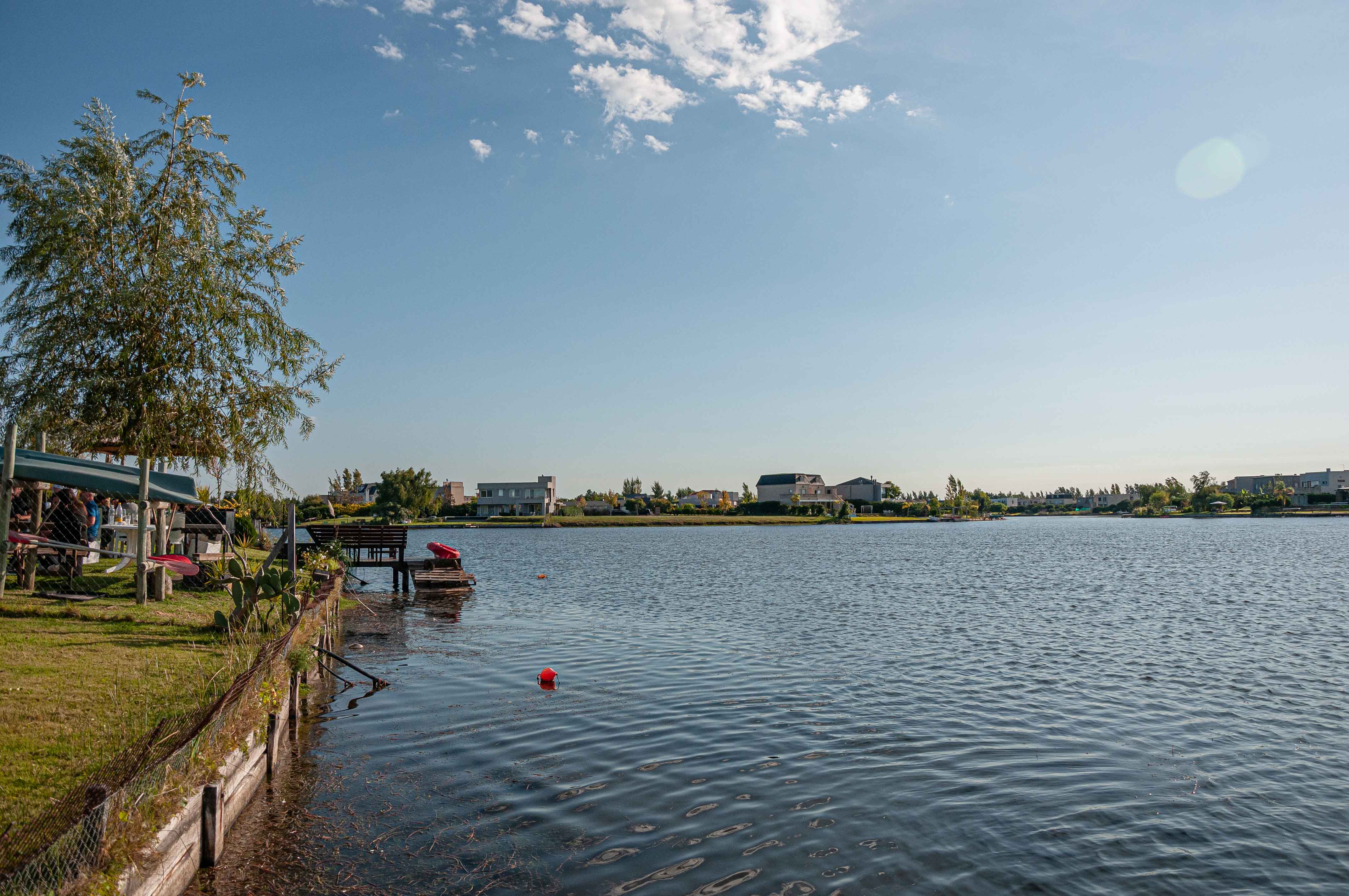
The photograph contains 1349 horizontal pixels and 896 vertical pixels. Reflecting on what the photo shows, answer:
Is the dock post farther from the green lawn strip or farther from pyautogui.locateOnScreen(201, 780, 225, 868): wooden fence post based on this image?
pyautogui.locateOnScreen(201, 780, 225, 868): wooden fence post

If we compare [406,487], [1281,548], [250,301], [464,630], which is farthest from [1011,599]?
[406,487]

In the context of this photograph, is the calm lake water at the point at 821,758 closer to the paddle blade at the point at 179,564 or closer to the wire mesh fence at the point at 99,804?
the wire mesh fence at the point at 99,804

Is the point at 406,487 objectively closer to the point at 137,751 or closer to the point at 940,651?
the point at 940,651

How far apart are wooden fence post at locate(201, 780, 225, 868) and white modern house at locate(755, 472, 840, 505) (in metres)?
166

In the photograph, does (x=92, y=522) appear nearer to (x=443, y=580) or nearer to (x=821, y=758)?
(x=443, y=580)

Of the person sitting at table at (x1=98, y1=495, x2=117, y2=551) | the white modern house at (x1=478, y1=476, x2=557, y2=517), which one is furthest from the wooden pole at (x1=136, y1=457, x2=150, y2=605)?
the white modern house at (x1=478, y1=476, x2=557, y2=517)

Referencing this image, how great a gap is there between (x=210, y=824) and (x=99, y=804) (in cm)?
189

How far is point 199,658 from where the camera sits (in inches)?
418

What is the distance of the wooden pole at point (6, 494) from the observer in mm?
13000

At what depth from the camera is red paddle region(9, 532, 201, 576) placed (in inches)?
533

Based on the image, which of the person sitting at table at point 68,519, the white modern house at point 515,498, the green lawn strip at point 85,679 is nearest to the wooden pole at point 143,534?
the green lawn strip at point 85,679

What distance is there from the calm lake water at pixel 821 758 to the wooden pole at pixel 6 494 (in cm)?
597

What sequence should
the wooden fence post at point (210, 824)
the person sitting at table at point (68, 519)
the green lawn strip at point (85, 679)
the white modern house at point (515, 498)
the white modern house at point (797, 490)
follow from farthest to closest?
the white modern house at point (797, 490), the white modern house at point (515, 498), the person sitting at table at point (68, 519), the green lawn strip at point (85, 679), the wooden fence post at point (210, 824)

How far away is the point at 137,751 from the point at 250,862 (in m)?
1.44
